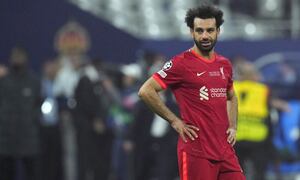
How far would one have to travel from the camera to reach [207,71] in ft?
29.0

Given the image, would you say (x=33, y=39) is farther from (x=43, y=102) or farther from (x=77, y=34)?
(x=43, y=102)

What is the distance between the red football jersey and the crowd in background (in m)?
6.00

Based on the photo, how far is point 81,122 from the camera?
16078 mm

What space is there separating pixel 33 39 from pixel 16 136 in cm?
284

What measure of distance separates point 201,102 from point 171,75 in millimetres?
322

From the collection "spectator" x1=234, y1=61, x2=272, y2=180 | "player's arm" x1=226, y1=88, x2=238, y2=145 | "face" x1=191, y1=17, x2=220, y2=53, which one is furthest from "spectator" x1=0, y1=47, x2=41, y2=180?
"face" x1=191, y1=17, x2=220, y2=53

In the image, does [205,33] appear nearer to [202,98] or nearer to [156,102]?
[202,98]

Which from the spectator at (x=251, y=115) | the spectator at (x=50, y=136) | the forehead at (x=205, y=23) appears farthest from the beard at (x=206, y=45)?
the spectator at (x=50, y=136)

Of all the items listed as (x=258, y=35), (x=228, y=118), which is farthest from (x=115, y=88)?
(x=228, y=118)

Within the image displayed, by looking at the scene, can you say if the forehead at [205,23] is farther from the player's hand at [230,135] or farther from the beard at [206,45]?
the player's hand at [230,135]

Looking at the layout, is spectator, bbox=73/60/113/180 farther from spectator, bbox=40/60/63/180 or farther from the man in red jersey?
the man in red jersey

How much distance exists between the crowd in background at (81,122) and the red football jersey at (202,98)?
600 centimetres

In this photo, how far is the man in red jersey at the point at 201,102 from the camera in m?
8.80

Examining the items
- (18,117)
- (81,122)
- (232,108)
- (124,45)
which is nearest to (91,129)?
(81,122)
